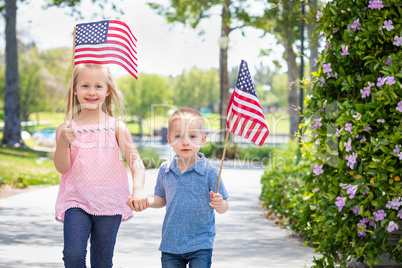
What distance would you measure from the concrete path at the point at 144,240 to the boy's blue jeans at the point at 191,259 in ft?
7.31

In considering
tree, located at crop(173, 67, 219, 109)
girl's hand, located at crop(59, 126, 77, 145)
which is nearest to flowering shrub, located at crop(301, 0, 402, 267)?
girl's hand, located at crop(59, 126, 77, 145)

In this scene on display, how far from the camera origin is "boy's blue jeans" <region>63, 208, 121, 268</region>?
383 cm

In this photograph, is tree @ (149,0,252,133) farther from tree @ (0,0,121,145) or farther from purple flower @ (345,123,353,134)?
purple flower @ (345,123,353,134)

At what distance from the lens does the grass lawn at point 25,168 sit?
14.5 metres

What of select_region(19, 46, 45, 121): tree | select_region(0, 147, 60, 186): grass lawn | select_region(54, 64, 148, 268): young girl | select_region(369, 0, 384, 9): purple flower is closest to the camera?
select_region(54, 64, 148, 268): young girl

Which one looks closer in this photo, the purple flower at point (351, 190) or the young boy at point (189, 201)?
the young boy at point (189, 201)

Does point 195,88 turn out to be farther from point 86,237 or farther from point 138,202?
point 138,202

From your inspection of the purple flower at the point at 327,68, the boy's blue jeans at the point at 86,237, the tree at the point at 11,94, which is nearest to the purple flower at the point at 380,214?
the purple flower at the point at 327,68

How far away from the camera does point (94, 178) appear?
4.06 metres

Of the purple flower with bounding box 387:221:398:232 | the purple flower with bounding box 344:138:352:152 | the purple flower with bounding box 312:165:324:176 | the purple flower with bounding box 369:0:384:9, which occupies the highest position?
the purple flower with bounding box 369:0:384:9

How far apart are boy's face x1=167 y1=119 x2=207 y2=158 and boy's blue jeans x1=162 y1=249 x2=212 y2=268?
0.63 meters

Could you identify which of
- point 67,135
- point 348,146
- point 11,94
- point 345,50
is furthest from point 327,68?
point 11,94

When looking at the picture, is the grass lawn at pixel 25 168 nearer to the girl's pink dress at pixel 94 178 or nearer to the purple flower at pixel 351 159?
the girl's pink dress at pixel 94 178

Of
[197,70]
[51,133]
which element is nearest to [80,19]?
[51,133]
